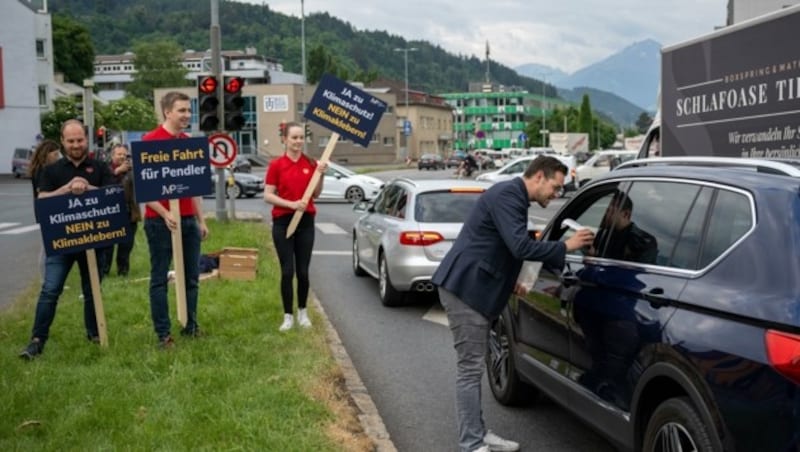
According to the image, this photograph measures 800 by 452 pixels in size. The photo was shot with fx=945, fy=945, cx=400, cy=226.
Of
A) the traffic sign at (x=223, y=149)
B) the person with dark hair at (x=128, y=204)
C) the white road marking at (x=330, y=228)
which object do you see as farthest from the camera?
the white road marking at (x=330, y=228)

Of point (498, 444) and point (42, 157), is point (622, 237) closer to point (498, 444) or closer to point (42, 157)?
point (498, 444)

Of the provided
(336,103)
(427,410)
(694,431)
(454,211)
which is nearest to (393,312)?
(454,211)

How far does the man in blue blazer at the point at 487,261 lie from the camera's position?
5.02 metres

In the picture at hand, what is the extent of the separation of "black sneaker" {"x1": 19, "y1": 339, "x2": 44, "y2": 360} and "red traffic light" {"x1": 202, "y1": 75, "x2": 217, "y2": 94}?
35.6ft

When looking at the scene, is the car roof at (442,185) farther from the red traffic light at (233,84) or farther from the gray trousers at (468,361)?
the red traffic light at (233,84)

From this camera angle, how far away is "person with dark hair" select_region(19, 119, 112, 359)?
25.0ft

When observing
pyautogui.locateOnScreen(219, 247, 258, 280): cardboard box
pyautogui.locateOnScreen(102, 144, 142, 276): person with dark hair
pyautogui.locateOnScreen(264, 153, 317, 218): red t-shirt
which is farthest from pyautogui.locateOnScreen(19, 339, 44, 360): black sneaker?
pyautogui.locateOnScreen(219, 247, 258, 280): cardboard box

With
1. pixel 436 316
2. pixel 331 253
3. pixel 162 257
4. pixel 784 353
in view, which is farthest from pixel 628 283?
pixel 331 253

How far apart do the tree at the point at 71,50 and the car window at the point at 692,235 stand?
11184 centimetres

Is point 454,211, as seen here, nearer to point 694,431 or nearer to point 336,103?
point 336,103

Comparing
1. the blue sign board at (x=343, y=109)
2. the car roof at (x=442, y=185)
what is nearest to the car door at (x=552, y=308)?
the blue sign board at (x=343, y=109)

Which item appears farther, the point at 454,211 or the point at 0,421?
the point at 454,211

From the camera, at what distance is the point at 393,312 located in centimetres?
1076

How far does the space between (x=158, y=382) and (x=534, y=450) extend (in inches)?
103
